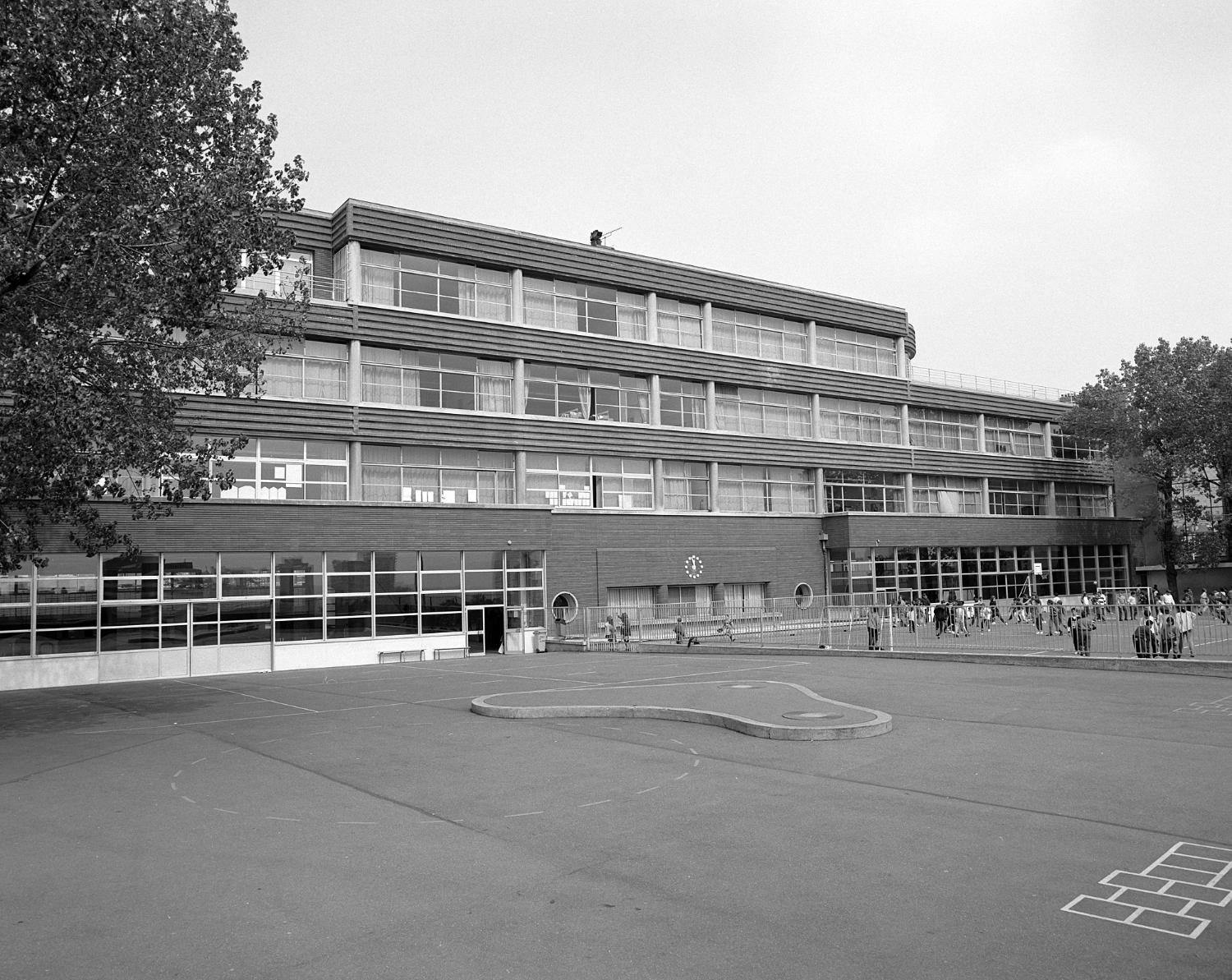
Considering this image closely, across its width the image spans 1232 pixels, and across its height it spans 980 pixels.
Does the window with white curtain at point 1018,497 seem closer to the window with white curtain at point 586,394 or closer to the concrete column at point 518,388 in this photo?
the window with white curtain at point 586,394

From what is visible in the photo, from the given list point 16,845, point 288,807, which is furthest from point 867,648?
point 16,845

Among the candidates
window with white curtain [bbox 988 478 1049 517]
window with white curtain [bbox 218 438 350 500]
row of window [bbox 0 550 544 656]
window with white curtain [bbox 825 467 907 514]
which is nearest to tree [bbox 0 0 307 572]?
row of window [bbox 0 550 544 656]

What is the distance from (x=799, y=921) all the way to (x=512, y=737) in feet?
29.1

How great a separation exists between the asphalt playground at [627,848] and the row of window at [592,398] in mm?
20279

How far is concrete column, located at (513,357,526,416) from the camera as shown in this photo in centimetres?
4025

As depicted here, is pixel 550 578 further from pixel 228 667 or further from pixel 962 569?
pixel 962 569

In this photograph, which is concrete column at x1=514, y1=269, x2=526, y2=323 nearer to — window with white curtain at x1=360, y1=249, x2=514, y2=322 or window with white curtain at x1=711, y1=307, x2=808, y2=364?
window with white curtain at x1=360, y1=249, x2=514, y2=322

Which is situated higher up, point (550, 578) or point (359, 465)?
point (359, 465)

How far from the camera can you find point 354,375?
118ft

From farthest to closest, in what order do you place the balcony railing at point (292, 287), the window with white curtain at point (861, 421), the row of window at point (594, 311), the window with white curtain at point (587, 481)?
the window with white curtain at point (861, 421), the window with white curtain at point (587, 481), the row of window at point (594, 311), the balcony railing at point (292, 287)

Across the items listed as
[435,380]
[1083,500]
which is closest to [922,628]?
[435,380]

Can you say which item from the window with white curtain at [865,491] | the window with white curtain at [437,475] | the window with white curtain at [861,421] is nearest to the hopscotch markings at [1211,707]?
the window with white curtain at [437,475]

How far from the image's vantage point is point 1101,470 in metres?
65.0

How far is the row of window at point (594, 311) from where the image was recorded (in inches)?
1500
